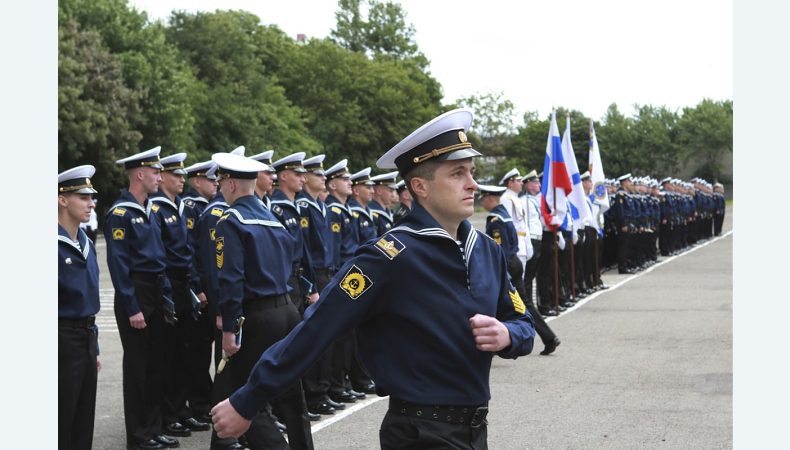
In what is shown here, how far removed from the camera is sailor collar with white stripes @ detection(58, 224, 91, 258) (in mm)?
6777

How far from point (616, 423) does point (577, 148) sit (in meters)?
84.7

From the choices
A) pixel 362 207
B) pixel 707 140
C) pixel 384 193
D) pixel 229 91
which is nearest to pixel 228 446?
pixel 362 207

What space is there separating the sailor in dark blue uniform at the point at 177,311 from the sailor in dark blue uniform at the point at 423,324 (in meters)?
5.07

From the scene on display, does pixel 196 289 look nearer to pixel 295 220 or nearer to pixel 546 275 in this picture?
pixel 295 220

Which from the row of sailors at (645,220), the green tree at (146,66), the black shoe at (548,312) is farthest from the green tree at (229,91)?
the black shoe at (548,312)

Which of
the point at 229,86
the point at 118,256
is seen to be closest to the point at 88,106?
the point at 229,86

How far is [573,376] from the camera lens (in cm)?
1134

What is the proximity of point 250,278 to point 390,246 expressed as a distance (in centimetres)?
335

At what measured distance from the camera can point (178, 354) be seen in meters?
9.51

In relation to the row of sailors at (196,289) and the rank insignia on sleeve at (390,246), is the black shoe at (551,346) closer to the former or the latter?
the row of sailors at (196,289)

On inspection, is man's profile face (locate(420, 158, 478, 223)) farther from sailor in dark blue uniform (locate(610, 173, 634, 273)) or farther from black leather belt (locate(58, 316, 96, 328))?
sailor in dark blue uniform (locate(610, 173, 634, 273))

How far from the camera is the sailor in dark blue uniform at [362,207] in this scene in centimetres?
1216

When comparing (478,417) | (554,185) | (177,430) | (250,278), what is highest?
(554,185)

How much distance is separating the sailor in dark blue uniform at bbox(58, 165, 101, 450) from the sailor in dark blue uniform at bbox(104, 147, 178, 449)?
139cm
